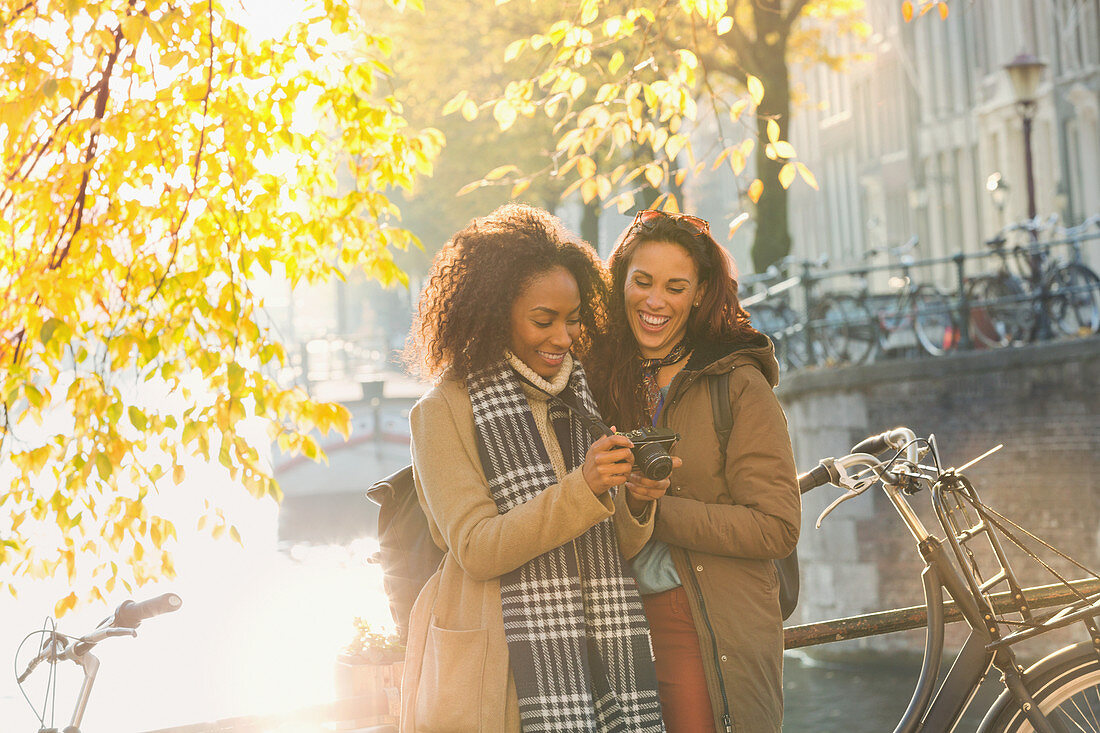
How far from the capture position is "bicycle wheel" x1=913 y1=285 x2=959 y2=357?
1155 centimetres

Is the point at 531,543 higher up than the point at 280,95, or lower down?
lower down

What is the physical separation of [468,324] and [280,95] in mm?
1512

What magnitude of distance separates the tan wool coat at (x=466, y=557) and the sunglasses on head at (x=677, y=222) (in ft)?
2.10

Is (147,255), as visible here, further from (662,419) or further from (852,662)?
(852,662)

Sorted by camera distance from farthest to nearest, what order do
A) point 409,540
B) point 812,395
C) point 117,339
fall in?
1. point 812,395
2. point 117,339
3. point 409,540

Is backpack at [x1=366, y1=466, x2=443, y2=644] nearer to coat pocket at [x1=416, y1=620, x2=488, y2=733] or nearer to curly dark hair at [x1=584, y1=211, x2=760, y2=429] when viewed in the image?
coat pocket at [x1=416, y1=620, x2=488, y2=733]

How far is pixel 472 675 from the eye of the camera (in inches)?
80.4

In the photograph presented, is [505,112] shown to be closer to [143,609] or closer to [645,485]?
[143,609]

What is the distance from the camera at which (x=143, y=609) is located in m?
2.97

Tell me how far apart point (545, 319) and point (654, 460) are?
36 centimetres

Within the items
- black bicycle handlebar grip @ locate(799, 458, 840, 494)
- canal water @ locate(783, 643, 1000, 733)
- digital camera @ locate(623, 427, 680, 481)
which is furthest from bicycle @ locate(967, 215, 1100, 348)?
digital camera @ locate(623, 427, 680, 481)

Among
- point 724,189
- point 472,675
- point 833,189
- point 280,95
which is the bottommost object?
point 472,675

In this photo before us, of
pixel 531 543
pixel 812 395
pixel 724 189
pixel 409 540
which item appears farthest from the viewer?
pixel 724 189

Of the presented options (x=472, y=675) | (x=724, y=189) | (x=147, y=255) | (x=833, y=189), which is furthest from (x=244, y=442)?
(x=724, y=189)
